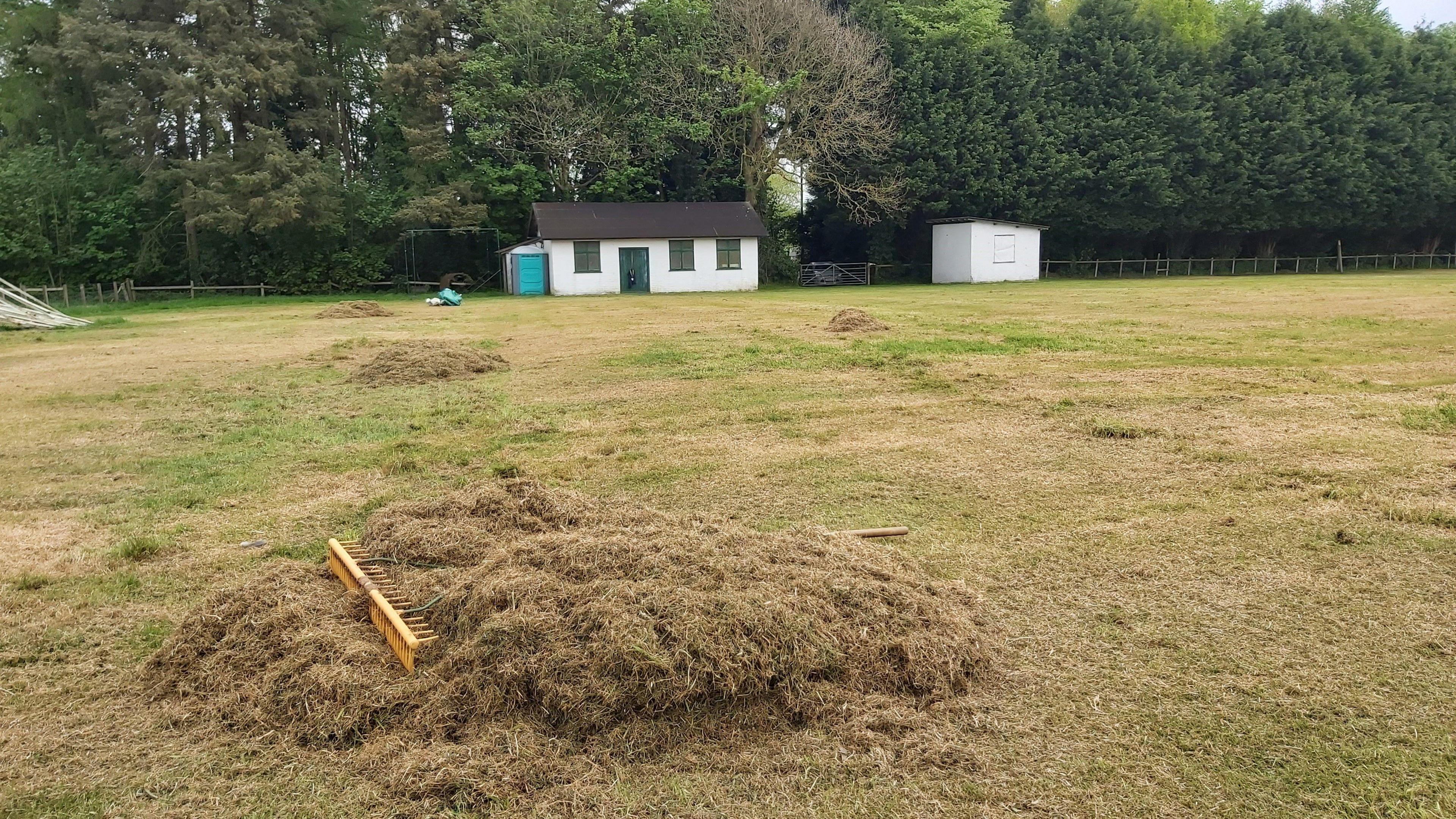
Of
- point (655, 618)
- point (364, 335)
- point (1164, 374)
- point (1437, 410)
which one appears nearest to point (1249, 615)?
point (655, 618)

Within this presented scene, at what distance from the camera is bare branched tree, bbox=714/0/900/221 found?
39531 millimetres

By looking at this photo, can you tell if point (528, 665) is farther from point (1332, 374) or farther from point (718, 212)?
point (718, 212)

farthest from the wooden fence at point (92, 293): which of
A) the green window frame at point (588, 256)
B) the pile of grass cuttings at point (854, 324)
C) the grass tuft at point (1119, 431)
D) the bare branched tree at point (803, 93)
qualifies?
the grass tuft at point (1119, 431)

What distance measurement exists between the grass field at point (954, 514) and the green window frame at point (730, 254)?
78.4ft

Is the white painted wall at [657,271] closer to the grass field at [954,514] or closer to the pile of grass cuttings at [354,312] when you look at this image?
the pile of grass cuttings at [354,312]

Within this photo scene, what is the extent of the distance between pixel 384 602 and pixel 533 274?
3513 cm

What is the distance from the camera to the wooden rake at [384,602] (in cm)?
431

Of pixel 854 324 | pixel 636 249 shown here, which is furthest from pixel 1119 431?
pixel 636 249

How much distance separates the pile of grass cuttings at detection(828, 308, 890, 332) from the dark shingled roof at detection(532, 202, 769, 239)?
2019cm

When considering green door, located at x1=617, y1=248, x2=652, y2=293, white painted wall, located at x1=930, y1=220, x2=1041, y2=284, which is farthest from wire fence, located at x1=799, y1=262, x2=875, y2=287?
green door, located at x1=617, y1=248, x2=652, y2=293

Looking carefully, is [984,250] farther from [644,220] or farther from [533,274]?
[533,274]

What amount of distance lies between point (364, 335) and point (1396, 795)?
2018 cm

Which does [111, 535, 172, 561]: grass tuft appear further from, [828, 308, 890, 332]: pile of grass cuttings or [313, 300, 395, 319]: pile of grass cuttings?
[313, 300, 395, 319]: pile of grass cuttings

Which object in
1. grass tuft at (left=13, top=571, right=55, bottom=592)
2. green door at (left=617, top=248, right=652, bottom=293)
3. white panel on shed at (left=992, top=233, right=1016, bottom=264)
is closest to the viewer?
grass tuft at (left=13, top=571, right=55, bottom=592)
